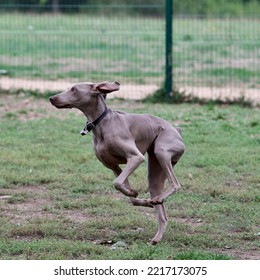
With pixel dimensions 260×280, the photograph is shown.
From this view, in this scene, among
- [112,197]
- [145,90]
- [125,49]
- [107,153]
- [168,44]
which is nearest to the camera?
[107,153]

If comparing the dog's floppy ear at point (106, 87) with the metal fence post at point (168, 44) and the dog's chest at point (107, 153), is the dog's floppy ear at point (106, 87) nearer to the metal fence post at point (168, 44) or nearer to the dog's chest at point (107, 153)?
the dog's chest at point (107, 153)

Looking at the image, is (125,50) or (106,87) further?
(125,50)

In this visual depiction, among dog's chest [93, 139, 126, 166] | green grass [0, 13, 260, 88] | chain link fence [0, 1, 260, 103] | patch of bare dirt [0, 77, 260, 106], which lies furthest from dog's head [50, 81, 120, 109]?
green grass [0, 13, 260, 88]

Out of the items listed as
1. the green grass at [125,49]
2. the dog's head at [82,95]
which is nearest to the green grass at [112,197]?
the dog's head at [82,95]

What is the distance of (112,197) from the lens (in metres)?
8.41

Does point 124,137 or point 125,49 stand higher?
point 124,137

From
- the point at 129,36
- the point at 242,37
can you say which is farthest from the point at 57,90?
the point at 242,37

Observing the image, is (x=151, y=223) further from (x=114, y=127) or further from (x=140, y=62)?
(x=140, y=62)

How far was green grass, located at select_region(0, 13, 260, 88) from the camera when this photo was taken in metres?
16.4

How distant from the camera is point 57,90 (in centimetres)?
1491

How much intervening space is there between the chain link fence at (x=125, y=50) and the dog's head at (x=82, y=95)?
7.89 m

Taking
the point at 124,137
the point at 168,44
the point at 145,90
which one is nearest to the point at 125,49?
the point at 145,90

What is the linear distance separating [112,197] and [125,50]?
420 inches

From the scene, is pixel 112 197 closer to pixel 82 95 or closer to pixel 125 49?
pixel 82 95
